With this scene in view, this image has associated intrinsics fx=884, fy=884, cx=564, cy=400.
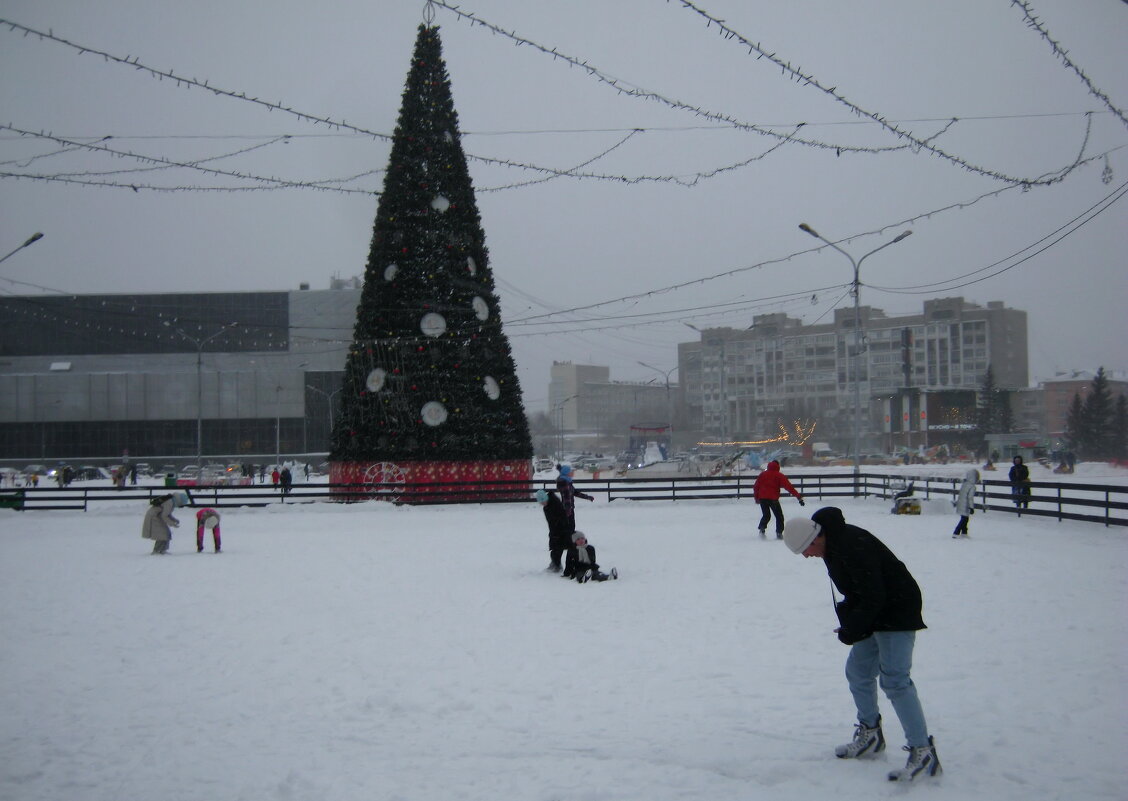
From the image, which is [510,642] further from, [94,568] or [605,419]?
[605,419]

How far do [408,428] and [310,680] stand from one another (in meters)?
19.7

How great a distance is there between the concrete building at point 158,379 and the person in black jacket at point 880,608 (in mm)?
74095

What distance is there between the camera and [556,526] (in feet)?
45.2

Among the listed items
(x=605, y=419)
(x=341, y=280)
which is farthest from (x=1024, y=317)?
(x=341, y=280)

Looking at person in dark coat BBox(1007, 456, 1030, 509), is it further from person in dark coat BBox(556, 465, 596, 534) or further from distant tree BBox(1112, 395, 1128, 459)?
distant tree BBox(1112, 395, 1128, 459)

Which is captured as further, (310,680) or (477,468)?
(477,468)

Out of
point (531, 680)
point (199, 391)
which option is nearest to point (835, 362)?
point (199, 391)

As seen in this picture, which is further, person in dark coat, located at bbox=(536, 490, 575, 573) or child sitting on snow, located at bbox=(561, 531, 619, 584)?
person in dark coat, located at bbox=(536, 490, 575, 573)

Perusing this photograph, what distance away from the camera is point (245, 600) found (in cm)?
1173

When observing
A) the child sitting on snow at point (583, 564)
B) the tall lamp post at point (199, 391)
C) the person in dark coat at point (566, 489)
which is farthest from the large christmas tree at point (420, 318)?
the tall lamp post at point (199, 391)

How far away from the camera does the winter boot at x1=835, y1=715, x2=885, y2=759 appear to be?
5457mm

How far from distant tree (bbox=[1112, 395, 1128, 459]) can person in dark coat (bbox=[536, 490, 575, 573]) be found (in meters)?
62.5

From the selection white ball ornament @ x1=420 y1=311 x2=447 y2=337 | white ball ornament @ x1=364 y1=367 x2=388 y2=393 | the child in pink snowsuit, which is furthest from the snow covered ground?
white ball ornament @ x1=420 y1=311 x2=447 y2=337

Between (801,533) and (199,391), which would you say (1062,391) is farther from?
(801,533)
